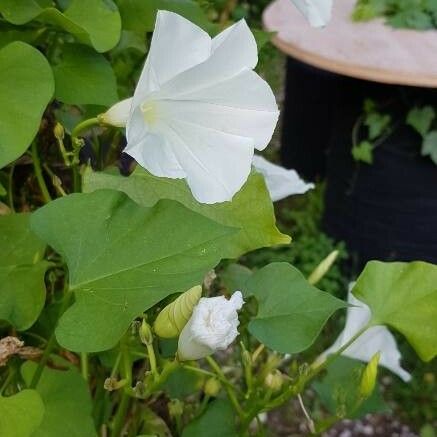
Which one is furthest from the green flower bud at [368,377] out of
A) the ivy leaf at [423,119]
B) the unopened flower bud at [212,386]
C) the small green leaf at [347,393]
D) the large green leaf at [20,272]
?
the ivy leaf at [423,119]

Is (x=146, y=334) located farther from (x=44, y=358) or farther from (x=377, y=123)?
(x=377, y=123)

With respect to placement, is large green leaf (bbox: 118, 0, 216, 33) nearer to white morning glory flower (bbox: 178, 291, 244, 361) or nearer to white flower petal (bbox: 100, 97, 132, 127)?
white flower petal (bbox: 100, 97, 132, 127)

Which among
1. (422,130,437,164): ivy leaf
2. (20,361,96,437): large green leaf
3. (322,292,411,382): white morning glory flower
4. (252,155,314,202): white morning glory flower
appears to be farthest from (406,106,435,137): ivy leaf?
(20,361,96,437): large green leaf

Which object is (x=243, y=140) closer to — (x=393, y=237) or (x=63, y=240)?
(x=63, y=240)

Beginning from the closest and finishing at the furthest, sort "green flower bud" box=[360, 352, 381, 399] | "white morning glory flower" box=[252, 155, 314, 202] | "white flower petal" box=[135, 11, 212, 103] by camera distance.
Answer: "white flower petal" box=[135, 11, 212, 103]
"green flower bud" box=[360, 352, 381, 399]
"white morning glory flower" box=[252, 155, 314, 202]

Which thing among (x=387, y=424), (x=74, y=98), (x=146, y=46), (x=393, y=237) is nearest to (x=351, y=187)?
(x=393, y=237)

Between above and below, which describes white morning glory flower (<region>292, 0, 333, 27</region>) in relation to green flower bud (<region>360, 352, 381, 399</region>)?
above

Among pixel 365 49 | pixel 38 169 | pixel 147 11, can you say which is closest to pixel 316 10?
pixel 147 11
